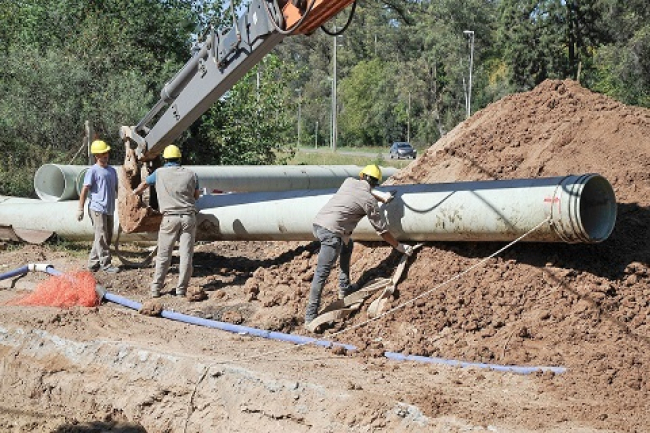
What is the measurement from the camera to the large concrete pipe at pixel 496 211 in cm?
790

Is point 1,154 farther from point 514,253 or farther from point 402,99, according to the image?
point 402,99

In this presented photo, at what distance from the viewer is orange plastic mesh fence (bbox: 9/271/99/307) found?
9.69 m

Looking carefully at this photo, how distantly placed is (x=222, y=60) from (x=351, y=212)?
7.69 feet

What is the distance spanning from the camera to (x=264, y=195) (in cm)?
1134

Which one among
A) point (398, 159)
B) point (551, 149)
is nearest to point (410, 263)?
point (551, 149)

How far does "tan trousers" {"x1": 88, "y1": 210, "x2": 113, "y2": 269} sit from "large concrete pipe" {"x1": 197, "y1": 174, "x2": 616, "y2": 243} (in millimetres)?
2855

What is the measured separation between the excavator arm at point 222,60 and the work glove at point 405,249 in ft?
8.05

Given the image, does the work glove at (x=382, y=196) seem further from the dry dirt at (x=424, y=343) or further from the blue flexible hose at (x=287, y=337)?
the blue flexible hose at (x=287, y=337)

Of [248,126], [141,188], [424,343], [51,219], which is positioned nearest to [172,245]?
[141,188]

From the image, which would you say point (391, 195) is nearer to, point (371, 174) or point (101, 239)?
point (371, 174)

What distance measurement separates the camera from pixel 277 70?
24578 millimetres

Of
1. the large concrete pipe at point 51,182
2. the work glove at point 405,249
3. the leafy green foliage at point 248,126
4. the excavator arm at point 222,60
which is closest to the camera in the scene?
the excavator arm at point 222,60

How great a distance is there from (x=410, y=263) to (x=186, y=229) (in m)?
Result: 2.81

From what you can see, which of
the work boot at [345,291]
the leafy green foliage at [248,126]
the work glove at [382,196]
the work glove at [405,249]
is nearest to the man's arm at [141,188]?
the work boot at [345,291]
